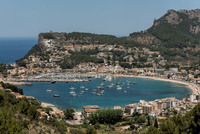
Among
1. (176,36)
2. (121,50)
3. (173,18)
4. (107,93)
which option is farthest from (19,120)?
(173,18)

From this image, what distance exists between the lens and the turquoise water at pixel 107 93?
43.5m

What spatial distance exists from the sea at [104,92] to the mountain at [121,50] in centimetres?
1780

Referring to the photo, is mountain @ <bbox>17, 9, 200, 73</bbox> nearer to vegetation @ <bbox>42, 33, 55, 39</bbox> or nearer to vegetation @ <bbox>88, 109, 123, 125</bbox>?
vegetation @ <bbox>42, 33, 55, 39</bbox>

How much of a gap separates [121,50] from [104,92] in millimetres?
43667

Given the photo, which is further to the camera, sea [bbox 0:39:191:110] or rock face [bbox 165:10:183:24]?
rock face [bbox 165:10:183:24]

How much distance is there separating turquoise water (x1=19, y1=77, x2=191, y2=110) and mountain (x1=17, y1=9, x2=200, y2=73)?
17.8 metres

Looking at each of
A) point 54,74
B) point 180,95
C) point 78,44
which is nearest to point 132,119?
point 180,95

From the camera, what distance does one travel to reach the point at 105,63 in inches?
3248

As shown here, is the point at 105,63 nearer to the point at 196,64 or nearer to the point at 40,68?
the point at 40,68

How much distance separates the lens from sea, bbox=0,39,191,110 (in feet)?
144

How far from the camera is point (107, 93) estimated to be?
51.0 metres

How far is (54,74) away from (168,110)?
39641mm

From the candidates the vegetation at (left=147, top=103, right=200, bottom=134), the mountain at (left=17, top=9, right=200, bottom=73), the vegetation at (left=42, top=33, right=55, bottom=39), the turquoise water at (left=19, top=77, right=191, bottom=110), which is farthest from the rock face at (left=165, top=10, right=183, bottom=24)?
→ the vegetation at (left=147, top=103, right=200, bottom=134)

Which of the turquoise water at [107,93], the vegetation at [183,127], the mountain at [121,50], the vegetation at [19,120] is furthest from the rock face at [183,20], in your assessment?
the vegetation at [183,127]
